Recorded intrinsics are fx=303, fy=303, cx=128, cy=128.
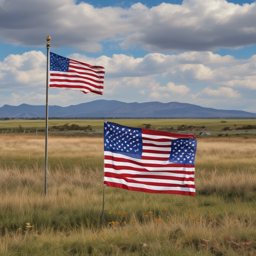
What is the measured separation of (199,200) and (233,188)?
208 centimetres

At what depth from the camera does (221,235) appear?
6.36 meters

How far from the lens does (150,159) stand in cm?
773

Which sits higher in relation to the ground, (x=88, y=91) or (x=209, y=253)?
(x=88, y=91)

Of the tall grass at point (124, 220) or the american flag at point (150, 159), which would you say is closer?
the tall grass at point (124, 220)

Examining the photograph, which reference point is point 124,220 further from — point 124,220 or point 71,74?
point 71,74

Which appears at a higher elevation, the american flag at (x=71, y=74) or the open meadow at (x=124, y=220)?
the american flag at (x=71, y=74)

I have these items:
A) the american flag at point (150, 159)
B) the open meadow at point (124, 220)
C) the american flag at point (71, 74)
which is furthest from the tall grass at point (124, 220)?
the american flag at point (71, 74)

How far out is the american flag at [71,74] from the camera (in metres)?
10.5

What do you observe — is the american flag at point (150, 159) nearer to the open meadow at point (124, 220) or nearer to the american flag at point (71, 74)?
the open meadow at point (124, 220)

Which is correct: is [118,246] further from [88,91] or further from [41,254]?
[88,91]

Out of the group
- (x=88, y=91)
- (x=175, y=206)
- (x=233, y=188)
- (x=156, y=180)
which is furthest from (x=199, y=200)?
(x=88, y=91)

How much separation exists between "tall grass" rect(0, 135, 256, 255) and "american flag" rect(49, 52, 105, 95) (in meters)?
3.75

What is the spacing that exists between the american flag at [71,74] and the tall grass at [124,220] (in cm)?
375

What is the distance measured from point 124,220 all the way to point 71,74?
212 inches
